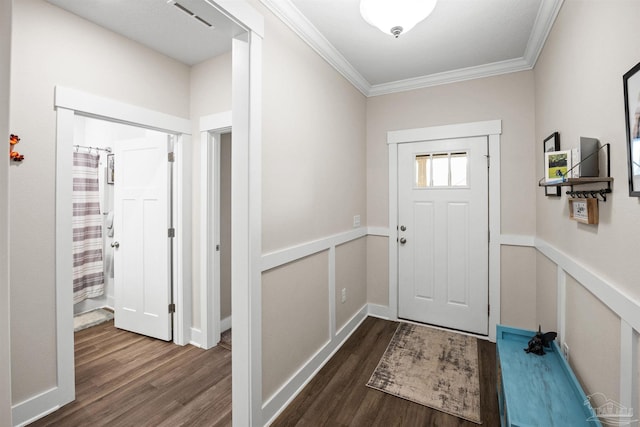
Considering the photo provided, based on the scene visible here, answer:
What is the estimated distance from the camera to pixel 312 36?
2186 millimetres

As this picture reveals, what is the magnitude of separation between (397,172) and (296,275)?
177cm

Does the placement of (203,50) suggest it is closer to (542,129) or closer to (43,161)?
(43,161)

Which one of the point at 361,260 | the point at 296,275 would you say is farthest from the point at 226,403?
the point at 361,260

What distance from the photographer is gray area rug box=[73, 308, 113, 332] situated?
316 cm

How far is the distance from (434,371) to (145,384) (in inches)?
87.8

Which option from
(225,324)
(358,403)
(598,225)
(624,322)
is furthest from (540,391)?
(225,324)

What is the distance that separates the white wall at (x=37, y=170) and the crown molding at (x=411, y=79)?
1436mm

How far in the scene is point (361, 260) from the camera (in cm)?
327

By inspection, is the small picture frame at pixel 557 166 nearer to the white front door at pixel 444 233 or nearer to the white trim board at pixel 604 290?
the white trim board at pixel 604 290

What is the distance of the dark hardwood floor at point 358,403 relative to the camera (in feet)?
5.94

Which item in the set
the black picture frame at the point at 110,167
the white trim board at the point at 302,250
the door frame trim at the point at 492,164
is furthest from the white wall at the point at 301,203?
the black picture frame at the point at 110,167

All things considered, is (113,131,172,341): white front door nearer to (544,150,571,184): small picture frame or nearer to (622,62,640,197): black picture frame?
(544,150,571,184): small picture frame

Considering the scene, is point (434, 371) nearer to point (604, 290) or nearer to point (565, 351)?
point (565, 351)

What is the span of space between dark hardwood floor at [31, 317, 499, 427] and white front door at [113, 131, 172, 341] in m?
0.29
